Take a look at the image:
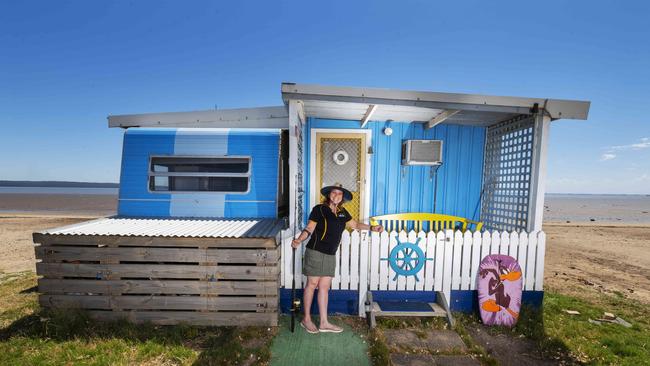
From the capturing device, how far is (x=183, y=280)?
12.7 feet

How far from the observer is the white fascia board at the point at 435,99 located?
4.10 m

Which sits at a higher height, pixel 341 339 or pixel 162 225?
pixel 162 225

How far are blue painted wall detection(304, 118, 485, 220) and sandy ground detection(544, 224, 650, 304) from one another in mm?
2996

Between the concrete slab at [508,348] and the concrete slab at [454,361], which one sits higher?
the concrete slab at [454,361]

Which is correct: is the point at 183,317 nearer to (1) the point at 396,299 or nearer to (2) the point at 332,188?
(2) the point at 332,188

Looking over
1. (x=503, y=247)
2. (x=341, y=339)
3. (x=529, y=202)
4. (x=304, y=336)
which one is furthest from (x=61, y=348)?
(x=529, y=202)

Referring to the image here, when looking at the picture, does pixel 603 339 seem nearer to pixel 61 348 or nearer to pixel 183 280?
pixel 183 280

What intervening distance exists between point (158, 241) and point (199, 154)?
2621 mm

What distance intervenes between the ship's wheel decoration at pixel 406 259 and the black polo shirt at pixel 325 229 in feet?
3.87

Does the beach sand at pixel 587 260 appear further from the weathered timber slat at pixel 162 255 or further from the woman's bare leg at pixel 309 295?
the woman's bare leg at pixel 309 295

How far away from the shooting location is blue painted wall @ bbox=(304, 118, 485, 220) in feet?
20.6

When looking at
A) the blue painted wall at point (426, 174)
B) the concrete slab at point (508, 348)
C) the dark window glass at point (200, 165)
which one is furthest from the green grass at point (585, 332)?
the dark window glass at point (200, 165)

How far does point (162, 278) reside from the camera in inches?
151

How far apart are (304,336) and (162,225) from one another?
324 cm
